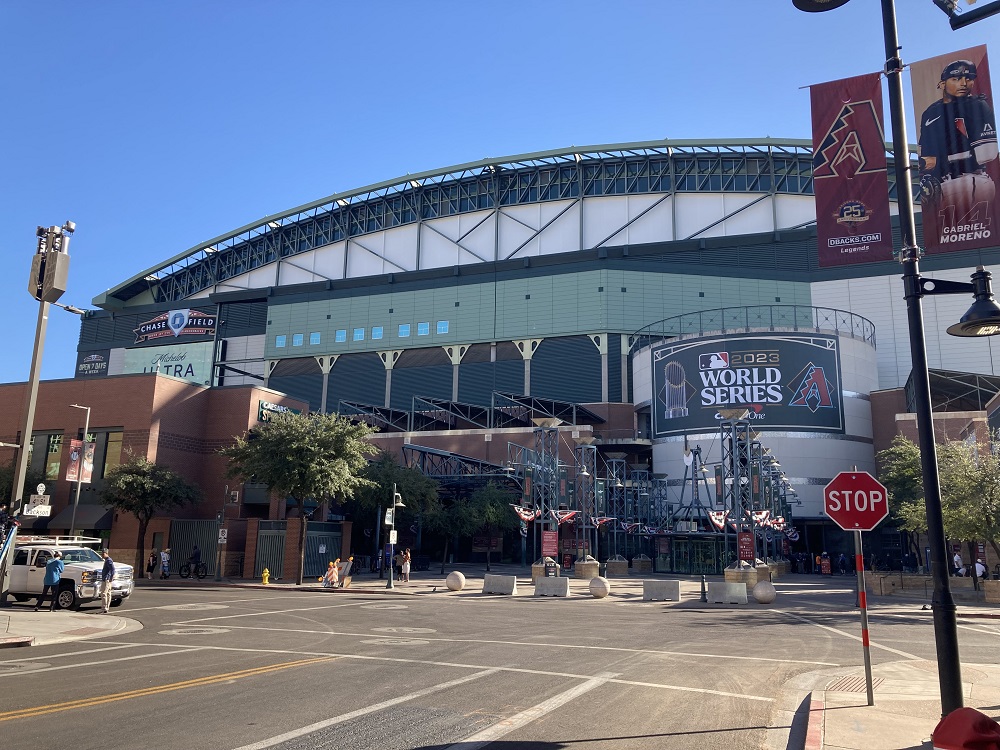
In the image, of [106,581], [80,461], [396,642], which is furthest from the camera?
[80,461]

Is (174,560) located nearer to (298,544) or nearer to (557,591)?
(298,544)

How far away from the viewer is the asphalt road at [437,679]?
356 inches

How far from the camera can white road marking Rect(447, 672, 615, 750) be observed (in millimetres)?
8727

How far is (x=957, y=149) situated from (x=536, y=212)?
267 feet

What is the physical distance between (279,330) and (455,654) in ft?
268

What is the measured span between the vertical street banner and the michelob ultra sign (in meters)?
55.7

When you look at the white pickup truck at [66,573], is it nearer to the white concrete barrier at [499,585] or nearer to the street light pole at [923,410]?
the white concrete barrier at [499,585]

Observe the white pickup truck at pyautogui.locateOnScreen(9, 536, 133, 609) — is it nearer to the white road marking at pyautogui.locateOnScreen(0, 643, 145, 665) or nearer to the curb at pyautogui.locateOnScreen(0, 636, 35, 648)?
the curb at pyautogui.locateOnScreen(0, 636, 35, 648)

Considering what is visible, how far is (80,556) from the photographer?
84.4ft

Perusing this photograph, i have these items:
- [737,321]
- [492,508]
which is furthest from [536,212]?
[492,508]

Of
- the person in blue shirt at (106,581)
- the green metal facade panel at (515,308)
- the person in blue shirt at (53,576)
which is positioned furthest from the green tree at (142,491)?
the green metal facade panel at (515,308)

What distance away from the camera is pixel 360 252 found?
96250mm

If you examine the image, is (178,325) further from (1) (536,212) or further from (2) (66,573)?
(2) (66,573)

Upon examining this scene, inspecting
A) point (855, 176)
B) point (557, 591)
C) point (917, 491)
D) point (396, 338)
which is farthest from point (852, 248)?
point (396, 338)
